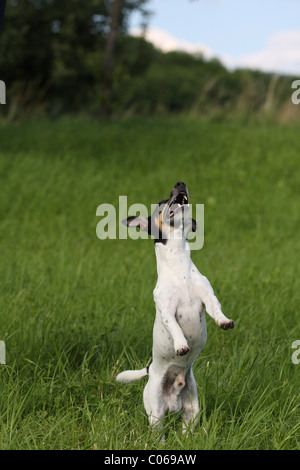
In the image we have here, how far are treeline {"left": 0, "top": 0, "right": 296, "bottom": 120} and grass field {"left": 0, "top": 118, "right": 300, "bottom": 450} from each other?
1.19 metres

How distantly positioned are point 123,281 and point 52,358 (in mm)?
1855

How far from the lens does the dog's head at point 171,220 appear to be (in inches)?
91.4

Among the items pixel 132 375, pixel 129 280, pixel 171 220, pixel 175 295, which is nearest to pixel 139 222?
pixel 171 220

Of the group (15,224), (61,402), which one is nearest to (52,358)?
(61,402)

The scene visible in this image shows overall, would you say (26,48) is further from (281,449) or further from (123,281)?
(281,449)

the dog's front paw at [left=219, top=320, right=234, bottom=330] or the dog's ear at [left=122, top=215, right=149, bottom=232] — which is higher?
the dog's ear at [left=122, top=215, right=149, bottom=232]

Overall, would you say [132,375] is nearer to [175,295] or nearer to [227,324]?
[175,295]

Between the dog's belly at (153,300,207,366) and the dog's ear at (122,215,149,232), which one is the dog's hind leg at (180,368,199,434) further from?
the dog's ear at (122,215,149,232)

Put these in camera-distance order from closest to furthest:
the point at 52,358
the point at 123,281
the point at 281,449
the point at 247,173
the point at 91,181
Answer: the point at 281,449, the point at 52,358, the point at 123,281, the point at 91,181, the point at 247,173

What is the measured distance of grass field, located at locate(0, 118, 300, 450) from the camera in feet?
9.15

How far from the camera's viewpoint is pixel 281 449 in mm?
2619

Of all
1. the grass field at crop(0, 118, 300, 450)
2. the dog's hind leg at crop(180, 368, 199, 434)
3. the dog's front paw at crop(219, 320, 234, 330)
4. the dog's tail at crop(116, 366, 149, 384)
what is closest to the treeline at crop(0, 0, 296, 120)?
the grass field at crop(0, 118, 300, 450)

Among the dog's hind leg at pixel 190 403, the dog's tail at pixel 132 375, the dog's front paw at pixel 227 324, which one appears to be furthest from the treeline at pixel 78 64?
the dog's front paw at pixel 227 324

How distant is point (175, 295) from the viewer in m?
2.37
